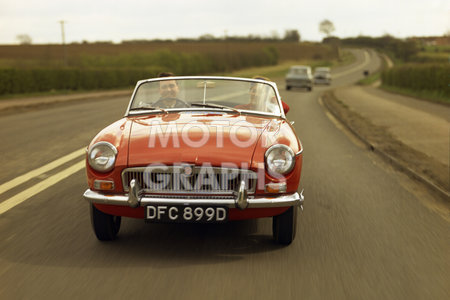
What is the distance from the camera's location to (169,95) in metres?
5.74

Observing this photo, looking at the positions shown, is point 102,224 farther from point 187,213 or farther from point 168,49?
point 168,49

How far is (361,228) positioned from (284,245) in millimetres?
962

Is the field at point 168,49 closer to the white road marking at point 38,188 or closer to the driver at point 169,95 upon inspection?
the white road marking at point 38,188

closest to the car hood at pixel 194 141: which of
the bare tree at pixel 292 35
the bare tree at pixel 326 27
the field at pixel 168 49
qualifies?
the field at pixel 168 49

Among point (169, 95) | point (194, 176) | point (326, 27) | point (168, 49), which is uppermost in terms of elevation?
point (326, 27)

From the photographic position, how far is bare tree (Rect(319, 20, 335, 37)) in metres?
161

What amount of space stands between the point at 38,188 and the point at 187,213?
3.14 meters

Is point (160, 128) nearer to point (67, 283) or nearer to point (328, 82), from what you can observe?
point (67, 283)

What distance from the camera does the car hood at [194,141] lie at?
13.3 ft

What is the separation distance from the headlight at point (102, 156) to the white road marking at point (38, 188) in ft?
5.38

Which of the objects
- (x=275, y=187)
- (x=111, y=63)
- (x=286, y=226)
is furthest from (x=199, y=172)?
(x=111, y=63)

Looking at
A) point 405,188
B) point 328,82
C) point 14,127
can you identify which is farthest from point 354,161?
point 328,82

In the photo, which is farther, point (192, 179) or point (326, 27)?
point (326, 27)

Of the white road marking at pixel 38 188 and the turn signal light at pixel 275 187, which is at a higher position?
the turn signal light at pixel 275 187
